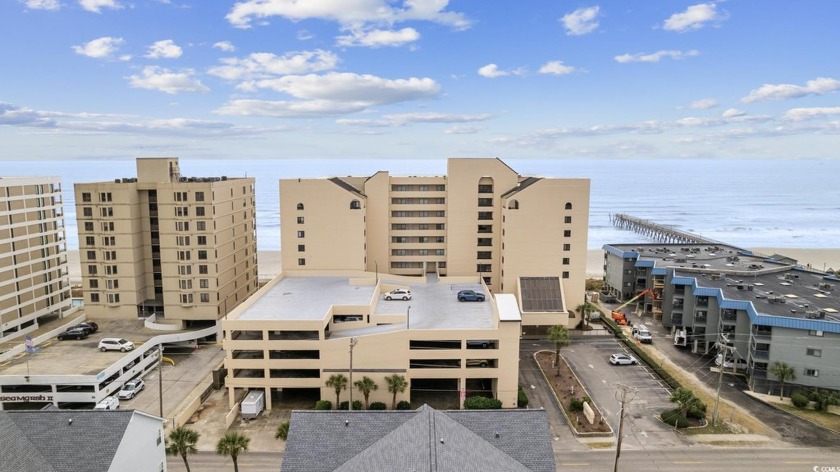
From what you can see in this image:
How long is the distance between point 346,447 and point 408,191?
47580 mm

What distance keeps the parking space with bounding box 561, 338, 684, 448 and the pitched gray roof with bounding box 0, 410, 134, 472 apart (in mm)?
36448

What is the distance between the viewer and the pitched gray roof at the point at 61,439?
2666 cm

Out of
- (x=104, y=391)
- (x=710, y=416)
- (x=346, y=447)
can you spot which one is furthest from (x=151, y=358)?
(x=710, y=416)

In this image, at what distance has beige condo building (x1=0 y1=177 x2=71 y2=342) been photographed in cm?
5841

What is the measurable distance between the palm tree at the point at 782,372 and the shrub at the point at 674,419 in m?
10.8

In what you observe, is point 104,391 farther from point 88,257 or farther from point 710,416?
point 710,416

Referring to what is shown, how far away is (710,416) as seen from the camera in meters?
44.5

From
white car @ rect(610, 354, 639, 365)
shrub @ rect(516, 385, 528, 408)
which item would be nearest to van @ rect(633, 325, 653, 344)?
white car @ rect(610, 354, 639, 365)

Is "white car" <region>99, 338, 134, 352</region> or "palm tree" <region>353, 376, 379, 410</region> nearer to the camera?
"palm tree" <region>353, 376, 379, 410</region>

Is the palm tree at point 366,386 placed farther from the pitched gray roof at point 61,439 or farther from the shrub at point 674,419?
the shrub at point 674,419

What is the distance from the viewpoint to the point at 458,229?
70938 mm

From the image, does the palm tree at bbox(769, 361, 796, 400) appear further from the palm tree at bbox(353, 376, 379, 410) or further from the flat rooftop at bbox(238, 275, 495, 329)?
the palm tree at bbox(353, 376, 379, 410)

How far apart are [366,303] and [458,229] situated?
73.8 feet

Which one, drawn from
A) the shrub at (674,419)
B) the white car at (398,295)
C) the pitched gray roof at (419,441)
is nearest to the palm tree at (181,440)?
the pitched gray roof at (419,441)
